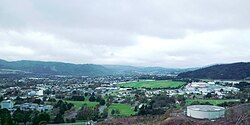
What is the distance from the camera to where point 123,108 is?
6041 centimetres

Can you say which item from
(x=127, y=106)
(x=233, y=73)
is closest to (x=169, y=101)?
(x=127, y=106)

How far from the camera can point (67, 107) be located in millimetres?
58000

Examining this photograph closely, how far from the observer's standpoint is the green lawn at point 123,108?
55031mm

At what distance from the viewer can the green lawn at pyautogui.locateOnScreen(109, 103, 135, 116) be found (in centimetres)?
5503

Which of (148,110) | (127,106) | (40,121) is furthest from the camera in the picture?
(127,106)

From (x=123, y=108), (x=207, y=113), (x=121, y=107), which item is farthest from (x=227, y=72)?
(x=207, y=113)

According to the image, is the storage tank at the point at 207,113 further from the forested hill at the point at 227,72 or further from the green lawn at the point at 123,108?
the forested hill at the point at 227,72

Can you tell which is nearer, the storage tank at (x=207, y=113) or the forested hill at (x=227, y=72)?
the storage tank at (x=207, y=113)

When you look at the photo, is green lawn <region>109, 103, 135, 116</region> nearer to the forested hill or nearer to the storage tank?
the storage tank

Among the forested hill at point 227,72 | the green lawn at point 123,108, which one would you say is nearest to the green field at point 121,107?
the green lawn at point 123,108

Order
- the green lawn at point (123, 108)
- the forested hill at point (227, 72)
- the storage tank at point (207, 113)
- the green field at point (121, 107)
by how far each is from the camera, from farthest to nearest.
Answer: the forested hill at point (227, 72)
the green field at point (121, 107)
the green lawn at point (123, 108)
the storage tank at point (207, 113)

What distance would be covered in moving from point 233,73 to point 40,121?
8535 cm

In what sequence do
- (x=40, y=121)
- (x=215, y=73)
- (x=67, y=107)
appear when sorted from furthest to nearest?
(x=215, y=73), (x=67, y=107), (x=40, y=121)

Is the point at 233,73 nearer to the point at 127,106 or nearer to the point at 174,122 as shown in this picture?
the point at 127,106
